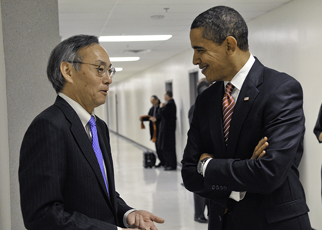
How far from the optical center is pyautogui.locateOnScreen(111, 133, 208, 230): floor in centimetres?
580

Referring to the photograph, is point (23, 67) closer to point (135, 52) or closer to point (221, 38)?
point (221, 38)

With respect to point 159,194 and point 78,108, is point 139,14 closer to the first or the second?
point 159,194

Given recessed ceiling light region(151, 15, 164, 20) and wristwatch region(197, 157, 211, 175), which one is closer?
wristwatch region(197, 157, 211, 175)

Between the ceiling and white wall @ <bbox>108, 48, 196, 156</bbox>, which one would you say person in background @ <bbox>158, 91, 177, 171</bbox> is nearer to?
white wall @ <bbox>108, 48, 196, 156</bbox>

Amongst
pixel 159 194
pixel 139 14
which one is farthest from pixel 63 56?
pixel 159 194

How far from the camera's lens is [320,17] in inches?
185

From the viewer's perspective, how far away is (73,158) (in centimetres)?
148

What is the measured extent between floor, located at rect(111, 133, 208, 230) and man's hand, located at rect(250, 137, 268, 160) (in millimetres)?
3862

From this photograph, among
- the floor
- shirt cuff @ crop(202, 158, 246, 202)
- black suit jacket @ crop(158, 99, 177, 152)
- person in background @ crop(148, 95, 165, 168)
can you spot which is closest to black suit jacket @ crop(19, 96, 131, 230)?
shirt cuff @ crop(202, 158, 246, 202)

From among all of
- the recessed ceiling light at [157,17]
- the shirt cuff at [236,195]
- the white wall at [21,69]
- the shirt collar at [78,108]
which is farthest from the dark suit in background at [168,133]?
the shirt collar at [78,108]

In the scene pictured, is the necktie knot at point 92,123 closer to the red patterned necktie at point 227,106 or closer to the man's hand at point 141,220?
the man's hand at point 141,220

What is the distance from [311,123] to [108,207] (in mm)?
4083

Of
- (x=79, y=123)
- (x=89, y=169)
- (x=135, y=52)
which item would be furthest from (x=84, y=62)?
(x=135, y=52)

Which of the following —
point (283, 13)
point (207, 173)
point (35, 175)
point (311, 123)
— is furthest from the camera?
point (283, 13)
